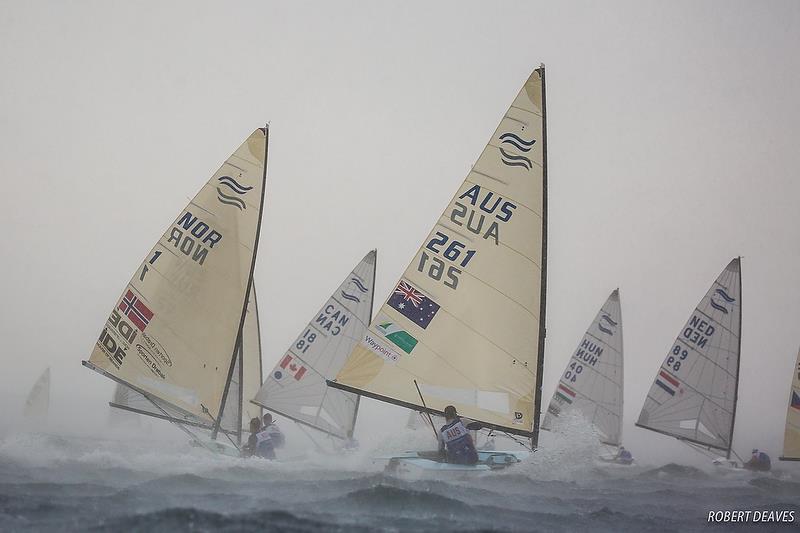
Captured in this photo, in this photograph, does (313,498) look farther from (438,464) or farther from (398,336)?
(398,336)

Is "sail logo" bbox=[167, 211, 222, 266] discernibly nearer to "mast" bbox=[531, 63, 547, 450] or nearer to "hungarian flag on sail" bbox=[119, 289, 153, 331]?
"hungarian flag on sail" bbox=[119, 289, 153, 331]

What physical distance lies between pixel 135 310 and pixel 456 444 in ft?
24.3

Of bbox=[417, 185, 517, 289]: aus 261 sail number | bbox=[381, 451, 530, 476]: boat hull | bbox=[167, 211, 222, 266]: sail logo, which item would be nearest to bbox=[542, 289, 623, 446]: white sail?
bbox=[381, 451, 530, 476]: boat hull

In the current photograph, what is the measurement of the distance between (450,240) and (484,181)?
4.23ft

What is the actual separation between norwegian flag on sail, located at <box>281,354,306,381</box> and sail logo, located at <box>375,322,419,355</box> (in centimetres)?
740

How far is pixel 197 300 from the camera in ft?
53.5

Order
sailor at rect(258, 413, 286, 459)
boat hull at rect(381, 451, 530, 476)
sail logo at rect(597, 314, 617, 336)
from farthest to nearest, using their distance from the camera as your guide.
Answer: sail logo at rect(597, 314, 617, 336) → sailor at rect(258, 413, 286, 459) → boat hull at rect(381, 451, 530, 476)

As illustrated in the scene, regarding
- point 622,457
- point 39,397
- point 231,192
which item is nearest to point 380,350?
point 231,192

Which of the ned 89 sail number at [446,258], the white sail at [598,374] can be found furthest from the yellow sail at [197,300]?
the white sail at [598,374]

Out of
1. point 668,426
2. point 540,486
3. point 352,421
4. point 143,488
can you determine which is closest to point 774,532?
point 540,486

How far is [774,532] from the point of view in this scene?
38.5 ft

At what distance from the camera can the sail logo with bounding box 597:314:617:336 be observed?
27562 millimetres

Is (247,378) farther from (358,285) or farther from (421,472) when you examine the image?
(421,472)

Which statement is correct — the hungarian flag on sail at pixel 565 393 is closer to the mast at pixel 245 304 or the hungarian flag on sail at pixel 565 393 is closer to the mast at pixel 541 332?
the mast at pixel 541 332
